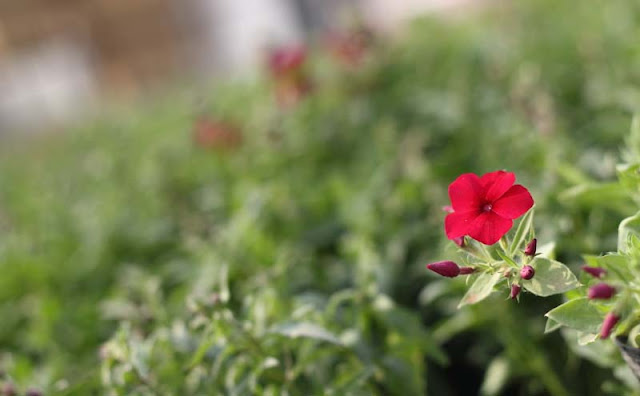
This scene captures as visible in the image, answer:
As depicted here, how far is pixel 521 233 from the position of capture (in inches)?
33.8

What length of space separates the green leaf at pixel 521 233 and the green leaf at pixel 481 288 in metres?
0.04

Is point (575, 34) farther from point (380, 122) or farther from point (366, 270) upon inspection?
point (366, 270)

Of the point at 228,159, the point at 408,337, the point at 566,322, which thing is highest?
the point at 566,322

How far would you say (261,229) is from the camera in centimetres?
181

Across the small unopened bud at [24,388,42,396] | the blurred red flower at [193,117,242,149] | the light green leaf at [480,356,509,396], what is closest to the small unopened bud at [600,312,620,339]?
the light green leaf at [480,356,509,396]

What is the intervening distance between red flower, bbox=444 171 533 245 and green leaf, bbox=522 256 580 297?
68 millimetres

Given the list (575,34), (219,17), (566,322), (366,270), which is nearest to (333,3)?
(219,17)

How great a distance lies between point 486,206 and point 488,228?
3 cm

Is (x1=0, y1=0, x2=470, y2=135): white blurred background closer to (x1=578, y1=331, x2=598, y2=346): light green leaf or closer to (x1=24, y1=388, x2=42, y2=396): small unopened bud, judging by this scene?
(x1=24, y1=388, x2=42, y2=396): small unopened bud

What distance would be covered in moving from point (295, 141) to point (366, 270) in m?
1.04

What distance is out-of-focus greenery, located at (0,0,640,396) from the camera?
1.19 metres

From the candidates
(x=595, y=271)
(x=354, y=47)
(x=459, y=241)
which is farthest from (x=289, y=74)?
(x=595, y=271)

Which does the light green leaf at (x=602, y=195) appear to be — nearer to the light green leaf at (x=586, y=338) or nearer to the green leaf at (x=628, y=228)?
the green leaf at (x=628, y=228)

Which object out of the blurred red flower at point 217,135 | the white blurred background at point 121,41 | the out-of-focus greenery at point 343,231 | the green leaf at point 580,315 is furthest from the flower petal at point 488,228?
the white blurred background at point 121,41
